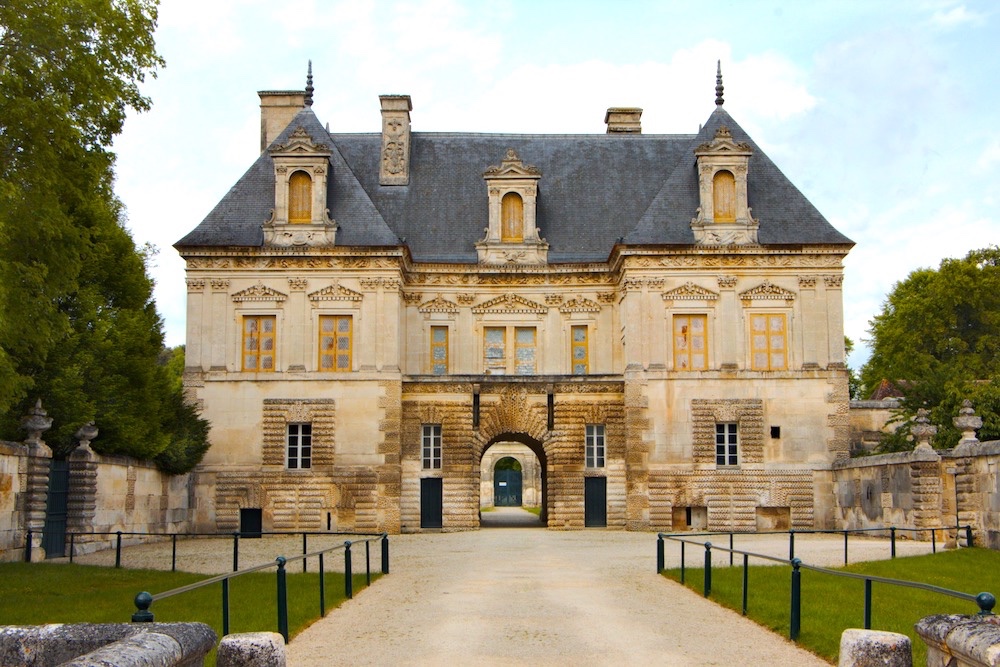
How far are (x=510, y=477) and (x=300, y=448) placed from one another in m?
32.6

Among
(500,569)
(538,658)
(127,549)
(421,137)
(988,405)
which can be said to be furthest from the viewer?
(421,137)

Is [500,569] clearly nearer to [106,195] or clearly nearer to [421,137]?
[106,195]

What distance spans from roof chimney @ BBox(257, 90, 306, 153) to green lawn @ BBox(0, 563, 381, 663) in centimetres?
2151

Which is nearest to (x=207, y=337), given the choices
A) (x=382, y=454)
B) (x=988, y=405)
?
(x=382, y=454)

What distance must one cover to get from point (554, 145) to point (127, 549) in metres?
20.9

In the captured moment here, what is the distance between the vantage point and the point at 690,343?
1280 inches

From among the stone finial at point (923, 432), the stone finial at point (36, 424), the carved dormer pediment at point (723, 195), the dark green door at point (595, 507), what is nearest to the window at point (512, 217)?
the carved dormer pediment at point (723, 195)

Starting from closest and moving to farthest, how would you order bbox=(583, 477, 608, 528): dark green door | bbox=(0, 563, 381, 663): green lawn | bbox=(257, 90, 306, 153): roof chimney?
bbox=(0, 563, 381, 663): green lawn, bbox=(583, 477, 608, 528): dark green door, bbox=(257, 90, 306, 153): roof chimney

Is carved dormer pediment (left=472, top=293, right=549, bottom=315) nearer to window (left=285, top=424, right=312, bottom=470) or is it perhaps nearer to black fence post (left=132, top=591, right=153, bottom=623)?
window (left=285, top=424, right=312, bottom=470)

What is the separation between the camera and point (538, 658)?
10.1 metres

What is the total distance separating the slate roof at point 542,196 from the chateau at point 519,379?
127 mm

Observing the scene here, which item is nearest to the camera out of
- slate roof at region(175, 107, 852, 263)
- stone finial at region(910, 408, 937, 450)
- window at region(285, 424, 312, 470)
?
stone finial at region(910, 408, 937, 450)

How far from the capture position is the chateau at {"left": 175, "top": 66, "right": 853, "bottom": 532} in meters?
31.7

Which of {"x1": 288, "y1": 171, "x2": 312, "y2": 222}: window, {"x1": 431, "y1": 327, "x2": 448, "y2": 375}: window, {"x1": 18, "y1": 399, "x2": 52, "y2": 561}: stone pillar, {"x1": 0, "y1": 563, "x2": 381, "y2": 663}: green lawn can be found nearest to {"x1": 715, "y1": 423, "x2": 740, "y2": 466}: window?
{"x1": 431, "y1": 327, "x2": 448, "y2": 375}: window
